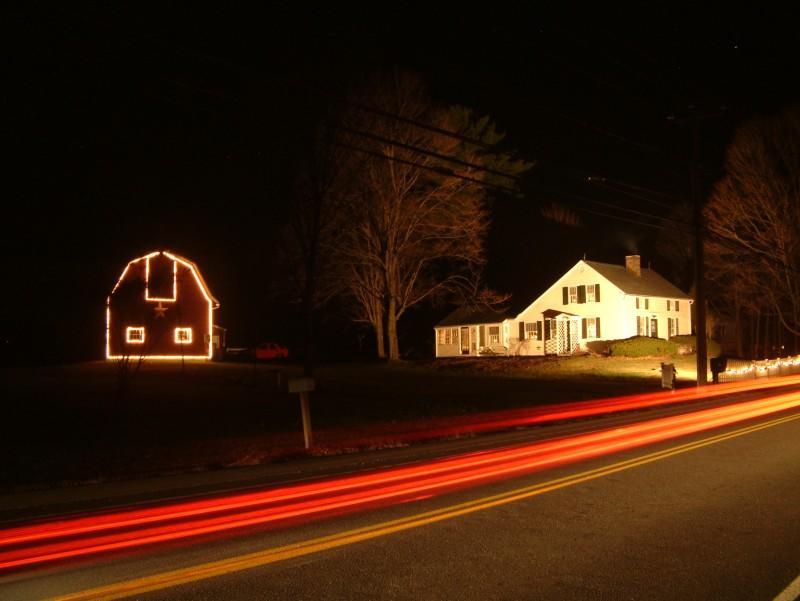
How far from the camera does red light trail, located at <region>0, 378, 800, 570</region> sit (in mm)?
7191

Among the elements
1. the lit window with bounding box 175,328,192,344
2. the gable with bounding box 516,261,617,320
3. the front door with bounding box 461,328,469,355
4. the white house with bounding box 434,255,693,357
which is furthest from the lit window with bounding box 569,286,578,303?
the lit window with bounding box 175,328,192,344

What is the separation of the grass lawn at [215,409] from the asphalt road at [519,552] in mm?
5246

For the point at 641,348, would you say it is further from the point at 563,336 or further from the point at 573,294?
the point at 573,294

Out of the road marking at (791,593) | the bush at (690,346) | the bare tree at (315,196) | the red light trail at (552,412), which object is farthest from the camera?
the bush at (690,346)

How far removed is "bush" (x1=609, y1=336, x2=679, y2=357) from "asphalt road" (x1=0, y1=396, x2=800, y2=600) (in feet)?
107

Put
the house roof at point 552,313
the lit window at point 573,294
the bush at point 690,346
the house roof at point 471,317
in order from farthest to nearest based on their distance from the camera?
the house roof at point 471,317
the lit window at point 573,294
the house roof at point 552,313
the bush at point 690,346

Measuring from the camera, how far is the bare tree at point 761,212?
1528 inches

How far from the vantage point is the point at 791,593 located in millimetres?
5668

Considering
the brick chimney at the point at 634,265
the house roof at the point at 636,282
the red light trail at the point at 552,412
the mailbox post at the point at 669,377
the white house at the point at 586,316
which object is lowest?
the red light trail at the point at 552,412

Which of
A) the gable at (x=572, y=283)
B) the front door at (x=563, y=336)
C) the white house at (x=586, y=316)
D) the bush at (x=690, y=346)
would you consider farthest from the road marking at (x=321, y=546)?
the front door at (x=563, y=336)

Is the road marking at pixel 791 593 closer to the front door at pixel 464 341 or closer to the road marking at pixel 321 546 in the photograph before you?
the road marking at pixel 321 546

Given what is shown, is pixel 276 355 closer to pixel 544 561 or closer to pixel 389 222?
pixel 389 222

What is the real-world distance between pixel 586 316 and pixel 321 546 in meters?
43.5

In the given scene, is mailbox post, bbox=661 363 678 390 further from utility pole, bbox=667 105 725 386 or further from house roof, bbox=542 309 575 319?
house roof, bbox=542 309 575 319
